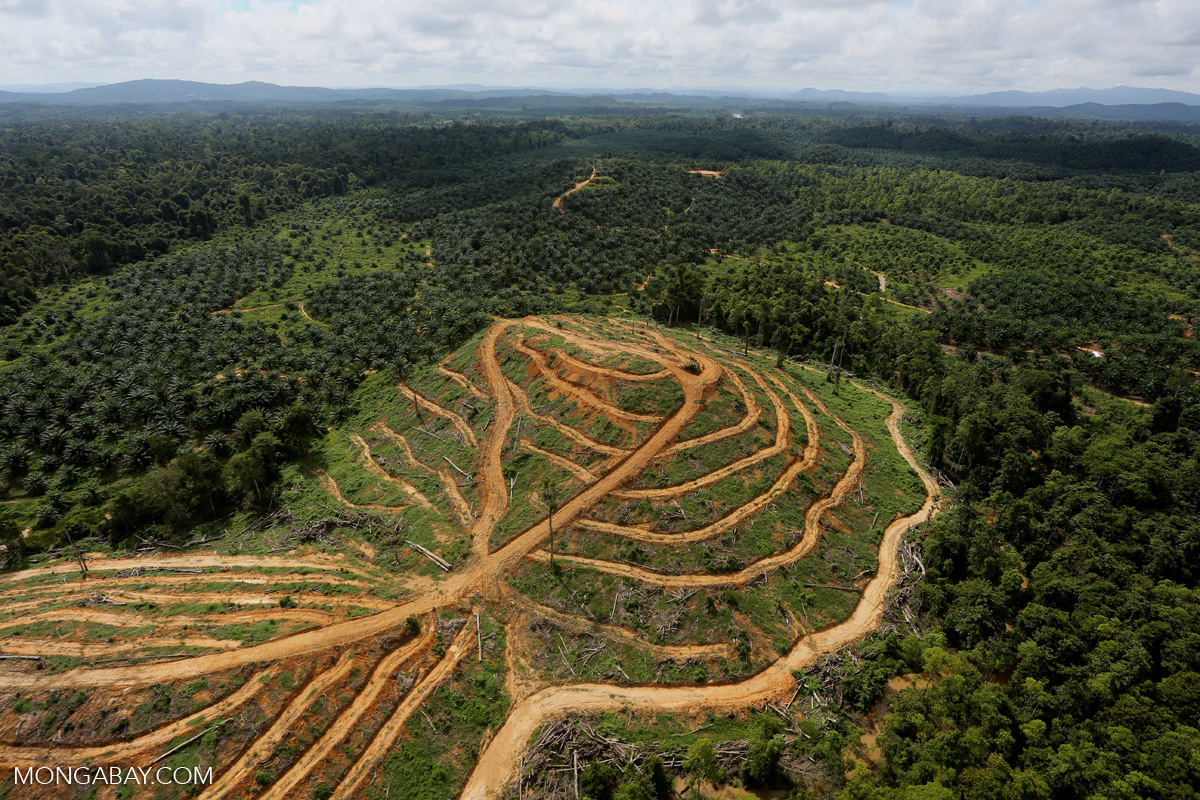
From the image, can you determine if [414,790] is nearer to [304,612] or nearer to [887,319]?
[304,612]

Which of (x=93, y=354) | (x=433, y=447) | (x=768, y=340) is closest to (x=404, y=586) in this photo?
(x=433, y=447)

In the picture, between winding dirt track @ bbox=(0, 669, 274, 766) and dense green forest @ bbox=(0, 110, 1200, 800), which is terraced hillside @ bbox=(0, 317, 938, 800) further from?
dense green forest @ bbox=(0, 110, 1200, 800)

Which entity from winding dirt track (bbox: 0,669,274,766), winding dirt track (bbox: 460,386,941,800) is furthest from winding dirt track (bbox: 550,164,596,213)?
winding dirt track (bbox: 0,669,274,766)

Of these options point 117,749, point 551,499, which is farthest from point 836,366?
point 117,749

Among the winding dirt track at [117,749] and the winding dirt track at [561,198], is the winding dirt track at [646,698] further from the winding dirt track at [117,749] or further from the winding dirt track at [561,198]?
the winding dirt track at [561,198]

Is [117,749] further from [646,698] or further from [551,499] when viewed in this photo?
[646,698]

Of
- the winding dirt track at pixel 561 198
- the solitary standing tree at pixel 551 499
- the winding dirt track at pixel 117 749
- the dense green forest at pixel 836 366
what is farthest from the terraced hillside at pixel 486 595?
the winding dirt track at pixel 561 198
